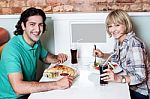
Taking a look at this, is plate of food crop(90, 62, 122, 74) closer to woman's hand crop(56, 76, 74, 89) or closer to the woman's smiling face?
the woman's smiling face

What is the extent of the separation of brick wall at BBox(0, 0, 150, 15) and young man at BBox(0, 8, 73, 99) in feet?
4.57

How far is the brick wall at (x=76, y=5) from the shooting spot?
3.54 m

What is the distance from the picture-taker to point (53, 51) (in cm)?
277

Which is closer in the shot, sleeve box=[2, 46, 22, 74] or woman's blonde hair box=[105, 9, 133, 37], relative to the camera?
sleeve box=[2, 46, 22, 74]

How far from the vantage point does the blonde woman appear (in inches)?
75.6

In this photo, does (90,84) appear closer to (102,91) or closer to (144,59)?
(102,91)

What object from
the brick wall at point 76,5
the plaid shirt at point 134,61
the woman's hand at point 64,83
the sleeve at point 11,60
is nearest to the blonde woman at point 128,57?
the plaid shirt at point 134,61

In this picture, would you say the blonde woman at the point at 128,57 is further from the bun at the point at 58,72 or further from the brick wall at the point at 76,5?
the brick wall at the point at 76,5

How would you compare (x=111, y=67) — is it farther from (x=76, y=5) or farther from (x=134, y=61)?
(x=76, y=5)

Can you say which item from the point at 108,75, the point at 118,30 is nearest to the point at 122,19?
the point at 118,30

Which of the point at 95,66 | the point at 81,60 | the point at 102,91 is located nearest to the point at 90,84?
the point at 102,91

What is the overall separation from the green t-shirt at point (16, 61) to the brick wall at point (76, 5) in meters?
1.43

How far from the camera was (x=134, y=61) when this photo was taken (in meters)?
1.97

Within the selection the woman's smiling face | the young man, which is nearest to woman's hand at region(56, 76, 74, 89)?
the young man
